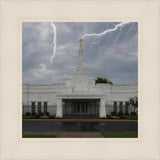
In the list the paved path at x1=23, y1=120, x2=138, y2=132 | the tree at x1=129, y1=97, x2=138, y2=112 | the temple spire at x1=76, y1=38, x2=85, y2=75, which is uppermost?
the temple spire at x1=76, y1=38, x2=85, y2=75

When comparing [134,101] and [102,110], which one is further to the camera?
[134,101]

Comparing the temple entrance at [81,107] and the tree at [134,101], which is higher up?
the tree at [134,101]

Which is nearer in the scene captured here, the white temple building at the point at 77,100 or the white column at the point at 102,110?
the white column at the point at 102,110

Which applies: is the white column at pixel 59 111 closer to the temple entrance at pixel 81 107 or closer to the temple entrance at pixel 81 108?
the temple entrance at pixel 81 107

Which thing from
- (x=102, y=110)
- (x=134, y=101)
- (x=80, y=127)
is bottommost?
(x=80, y=127)

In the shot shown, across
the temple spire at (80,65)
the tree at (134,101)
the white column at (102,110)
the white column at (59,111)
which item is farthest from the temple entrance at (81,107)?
the tree at (134,101)

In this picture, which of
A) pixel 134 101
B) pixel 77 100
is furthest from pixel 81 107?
pixel 134 101

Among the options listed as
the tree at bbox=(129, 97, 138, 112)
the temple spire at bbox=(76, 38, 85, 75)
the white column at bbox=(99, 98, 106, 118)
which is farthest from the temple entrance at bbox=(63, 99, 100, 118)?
the tree at bbox=(129, 97, 138, 112)

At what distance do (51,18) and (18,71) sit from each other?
10.6ft

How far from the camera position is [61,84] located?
122 feet

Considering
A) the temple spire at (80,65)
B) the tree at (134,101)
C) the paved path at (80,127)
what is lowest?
the paved path at (80,127)

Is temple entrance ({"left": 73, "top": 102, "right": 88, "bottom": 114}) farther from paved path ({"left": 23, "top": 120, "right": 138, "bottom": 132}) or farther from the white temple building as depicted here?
paved path ({"left": 23, "top": 120, "right": 138, "bottom": 132})

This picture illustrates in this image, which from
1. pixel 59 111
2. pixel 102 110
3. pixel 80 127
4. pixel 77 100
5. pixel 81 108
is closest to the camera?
→ pixel 80 127

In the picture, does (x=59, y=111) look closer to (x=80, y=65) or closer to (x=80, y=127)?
(x=80, y=65)
